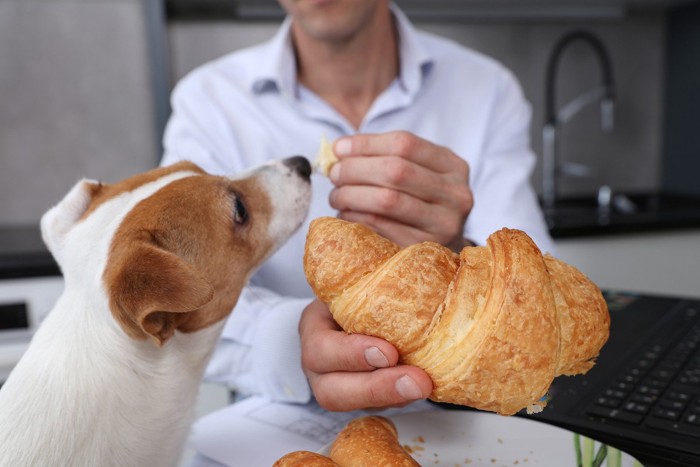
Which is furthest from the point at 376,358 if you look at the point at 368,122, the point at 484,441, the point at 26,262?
the point at 26,262

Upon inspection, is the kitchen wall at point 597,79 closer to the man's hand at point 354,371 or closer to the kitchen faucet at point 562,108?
the kitchen faucet at point 562,108

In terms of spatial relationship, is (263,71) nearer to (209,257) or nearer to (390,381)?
(209,257)

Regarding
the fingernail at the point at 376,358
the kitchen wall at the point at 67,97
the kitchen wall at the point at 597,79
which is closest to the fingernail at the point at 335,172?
the fingernail at the point at 376,358

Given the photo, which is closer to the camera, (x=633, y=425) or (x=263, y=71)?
(x=633, y=425)

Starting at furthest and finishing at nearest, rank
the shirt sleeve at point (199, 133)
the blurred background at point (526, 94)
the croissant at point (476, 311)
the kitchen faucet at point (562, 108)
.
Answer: the kitchen faucet at point (562, 108) < the blurred background at point (526, 94) < the shirt sleeve at point (199, 133) < the croissant at point (476, 311)

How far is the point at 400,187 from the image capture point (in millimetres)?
872

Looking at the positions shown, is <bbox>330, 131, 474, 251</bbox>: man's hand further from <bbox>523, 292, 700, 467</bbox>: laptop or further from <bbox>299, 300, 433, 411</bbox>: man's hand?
<bbox>523, 292, 700, 467</bbox>: laptop

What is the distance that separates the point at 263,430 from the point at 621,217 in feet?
5.84

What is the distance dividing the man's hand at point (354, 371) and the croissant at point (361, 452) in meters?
0.03

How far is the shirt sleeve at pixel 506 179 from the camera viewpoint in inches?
55.1

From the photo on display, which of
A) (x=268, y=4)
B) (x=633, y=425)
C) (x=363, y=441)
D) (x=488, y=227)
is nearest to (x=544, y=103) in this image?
(x=268, y=4)

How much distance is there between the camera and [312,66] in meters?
1.52

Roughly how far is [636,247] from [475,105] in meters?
1.02

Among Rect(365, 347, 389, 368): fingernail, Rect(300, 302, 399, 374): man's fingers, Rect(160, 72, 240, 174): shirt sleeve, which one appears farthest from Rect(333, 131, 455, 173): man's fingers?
Rect(160, 72, 240, 174): shirt sleeve
